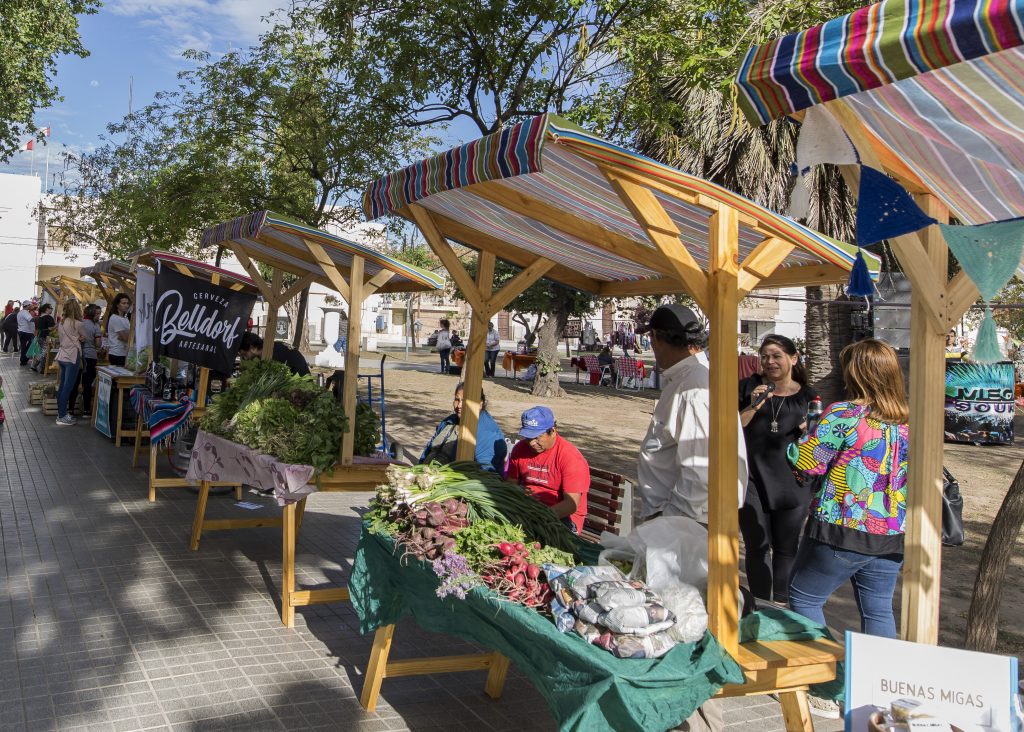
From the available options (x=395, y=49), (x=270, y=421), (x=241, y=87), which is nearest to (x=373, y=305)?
(x=241, y=87)

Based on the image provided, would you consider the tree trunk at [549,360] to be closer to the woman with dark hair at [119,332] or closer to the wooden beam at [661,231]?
the woman with dark hair at [119,332]

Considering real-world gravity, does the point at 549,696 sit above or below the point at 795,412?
below

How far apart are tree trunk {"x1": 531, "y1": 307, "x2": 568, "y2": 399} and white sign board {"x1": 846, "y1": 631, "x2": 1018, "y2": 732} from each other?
1765 centimetres

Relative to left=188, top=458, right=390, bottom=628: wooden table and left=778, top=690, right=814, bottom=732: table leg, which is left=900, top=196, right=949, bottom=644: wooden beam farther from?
left=188, top=458, right=390, bottom=628: wooden table

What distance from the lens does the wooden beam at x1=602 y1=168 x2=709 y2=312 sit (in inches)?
117

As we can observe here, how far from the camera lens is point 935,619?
296 cm

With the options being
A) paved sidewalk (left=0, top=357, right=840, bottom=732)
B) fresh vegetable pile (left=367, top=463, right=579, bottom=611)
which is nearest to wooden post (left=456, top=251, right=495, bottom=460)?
fresh vegetable pile (left=367, top=463, right=579, bottom=611)

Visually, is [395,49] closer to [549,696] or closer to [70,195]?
[549,696]

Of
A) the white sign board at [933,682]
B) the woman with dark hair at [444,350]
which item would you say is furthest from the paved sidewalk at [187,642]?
the woman with dark hair at [444,350]

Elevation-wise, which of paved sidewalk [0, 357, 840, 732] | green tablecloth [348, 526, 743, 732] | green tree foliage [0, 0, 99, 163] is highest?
green tree foliage [0, 0, 99, 163]

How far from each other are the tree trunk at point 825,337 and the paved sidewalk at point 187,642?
9.24m

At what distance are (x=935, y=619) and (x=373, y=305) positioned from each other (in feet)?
194

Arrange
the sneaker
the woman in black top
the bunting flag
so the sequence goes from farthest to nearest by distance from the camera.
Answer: the woman in black top → the sneaker → the bunting flag

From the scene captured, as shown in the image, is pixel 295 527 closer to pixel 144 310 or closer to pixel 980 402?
pixel 144 310
